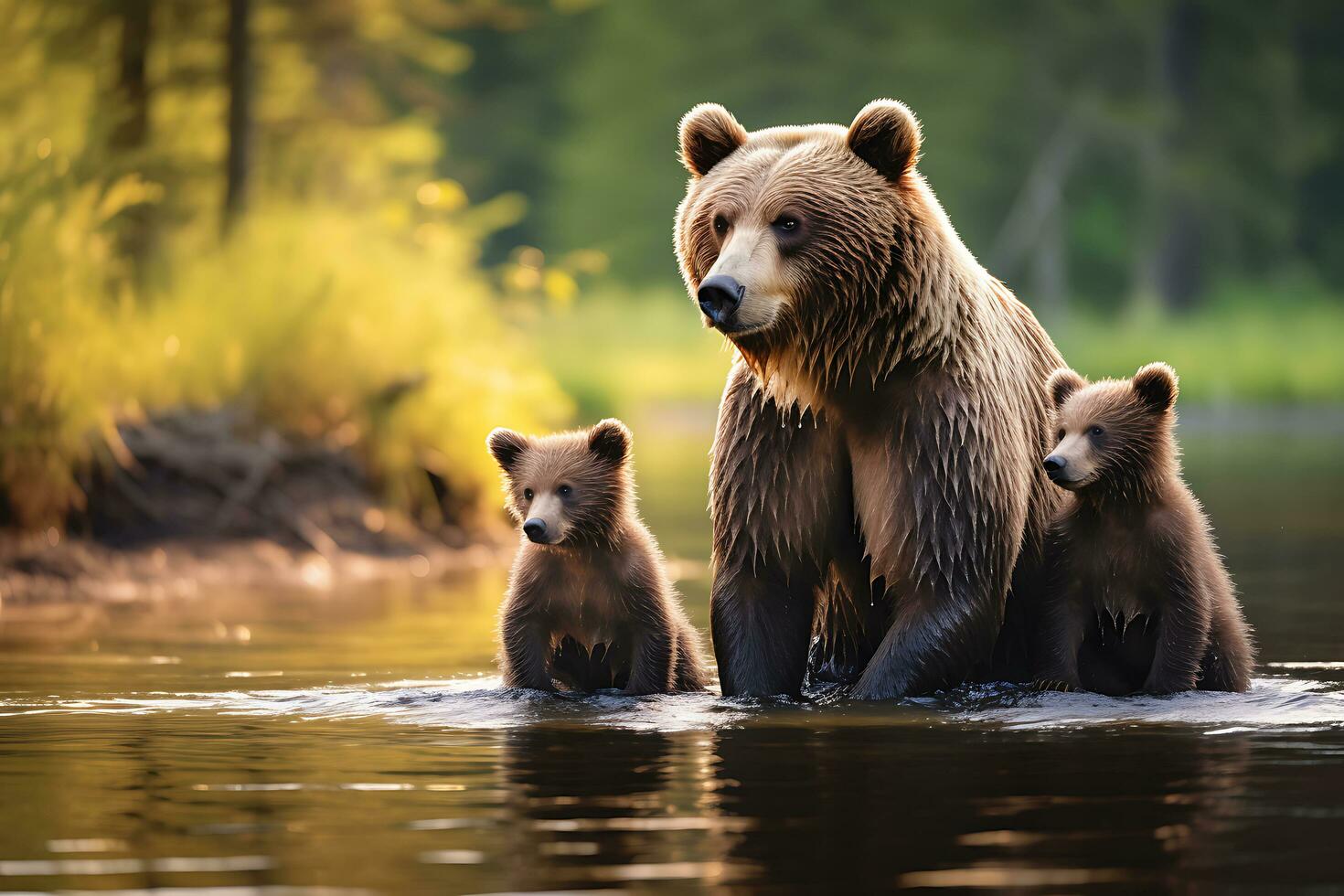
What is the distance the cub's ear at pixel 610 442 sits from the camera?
811cm

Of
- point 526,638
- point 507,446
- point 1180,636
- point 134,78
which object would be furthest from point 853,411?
point 134,78

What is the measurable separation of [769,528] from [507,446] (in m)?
1.43

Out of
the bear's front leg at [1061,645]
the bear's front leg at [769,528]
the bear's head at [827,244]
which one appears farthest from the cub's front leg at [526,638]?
the bear's front leg at [1061,645]

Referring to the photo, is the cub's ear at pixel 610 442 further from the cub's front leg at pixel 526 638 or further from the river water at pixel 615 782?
the river water at pixel 615 782

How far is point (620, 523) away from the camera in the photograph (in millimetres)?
8055

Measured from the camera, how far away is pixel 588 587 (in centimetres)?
789

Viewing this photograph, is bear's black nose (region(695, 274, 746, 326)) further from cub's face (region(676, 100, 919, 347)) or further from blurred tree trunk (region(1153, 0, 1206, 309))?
blurred tree trunk (region(1153, 0, 1206, 309))

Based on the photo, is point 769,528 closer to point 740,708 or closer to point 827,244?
point 740,708

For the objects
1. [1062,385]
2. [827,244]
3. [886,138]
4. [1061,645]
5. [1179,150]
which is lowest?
[1061,645]

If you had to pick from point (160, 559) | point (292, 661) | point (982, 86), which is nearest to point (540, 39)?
point (982, 86)

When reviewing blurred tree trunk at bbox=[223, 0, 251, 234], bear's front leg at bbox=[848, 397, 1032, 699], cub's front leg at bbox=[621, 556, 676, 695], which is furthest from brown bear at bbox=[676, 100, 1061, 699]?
blurred tree trunk at bbox=[223, 0, 251, 234]

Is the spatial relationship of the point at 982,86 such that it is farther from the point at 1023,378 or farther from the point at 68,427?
the point at 1023,378

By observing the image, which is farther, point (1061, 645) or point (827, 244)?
point (1061, 645)

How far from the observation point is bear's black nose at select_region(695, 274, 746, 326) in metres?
6.59
